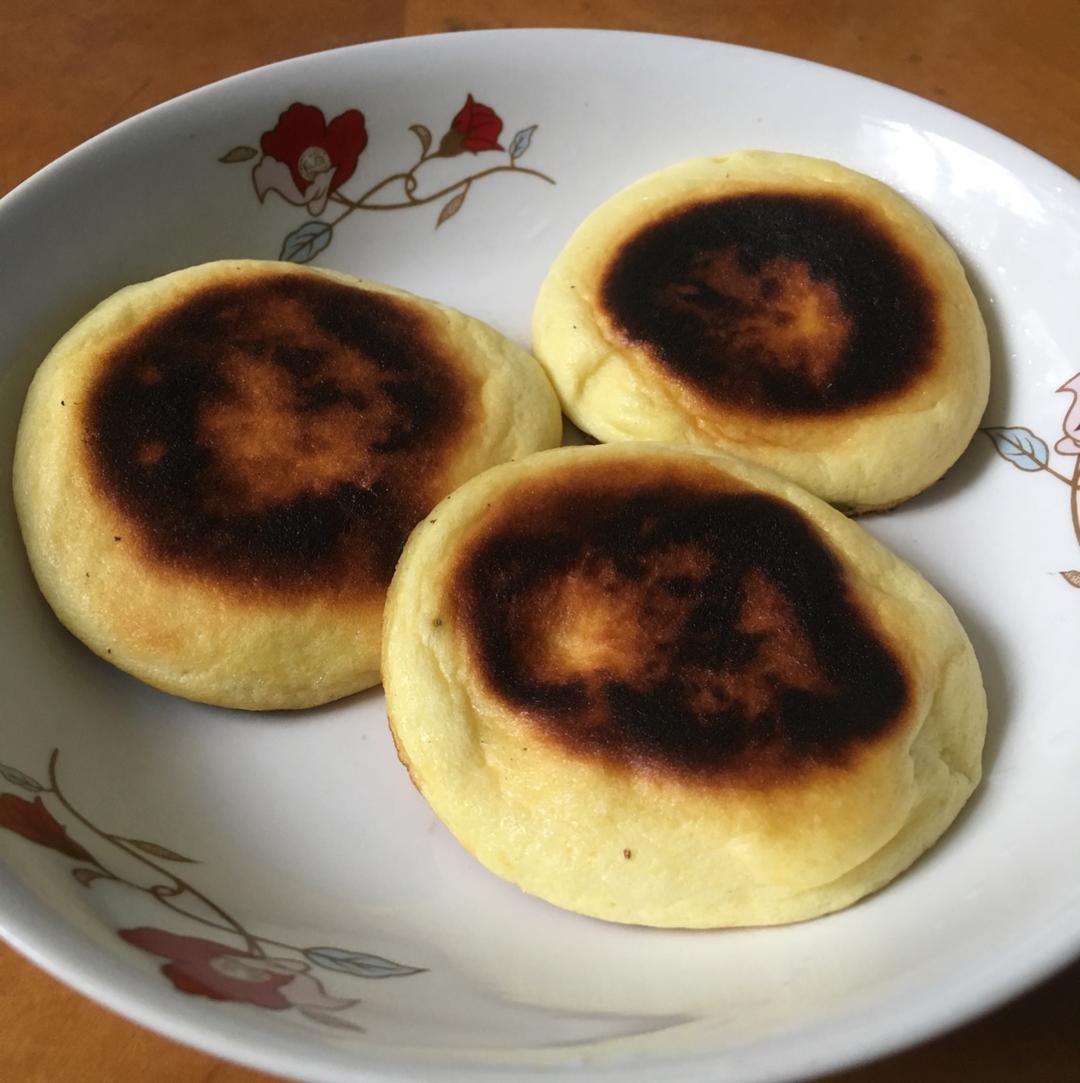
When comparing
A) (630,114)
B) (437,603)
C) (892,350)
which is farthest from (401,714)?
(630,114)

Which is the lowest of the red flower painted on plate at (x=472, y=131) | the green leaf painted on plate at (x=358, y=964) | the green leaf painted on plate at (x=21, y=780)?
the green leaf painted on plate at (x=21, y=780)


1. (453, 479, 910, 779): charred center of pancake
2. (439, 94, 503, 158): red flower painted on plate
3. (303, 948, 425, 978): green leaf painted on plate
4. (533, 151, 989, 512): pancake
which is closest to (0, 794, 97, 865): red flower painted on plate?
(303, 948, 425, 978): green leaf painted on plate

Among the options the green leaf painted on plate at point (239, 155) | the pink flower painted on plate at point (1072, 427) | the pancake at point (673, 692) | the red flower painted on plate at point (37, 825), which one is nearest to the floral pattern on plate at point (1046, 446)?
the pink flower painted on plate at point (1072, 427)

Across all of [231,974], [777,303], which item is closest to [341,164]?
[777,303]

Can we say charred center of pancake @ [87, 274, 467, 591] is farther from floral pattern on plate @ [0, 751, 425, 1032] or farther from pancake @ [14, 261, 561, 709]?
floral pattern on plate @ [0, 751, 425, 1032]

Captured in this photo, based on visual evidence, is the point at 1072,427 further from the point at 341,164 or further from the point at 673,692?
the point at 341,164

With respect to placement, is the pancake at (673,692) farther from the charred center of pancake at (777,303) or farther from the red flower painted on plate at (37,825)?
the red flower painted on plate at (37,825)
